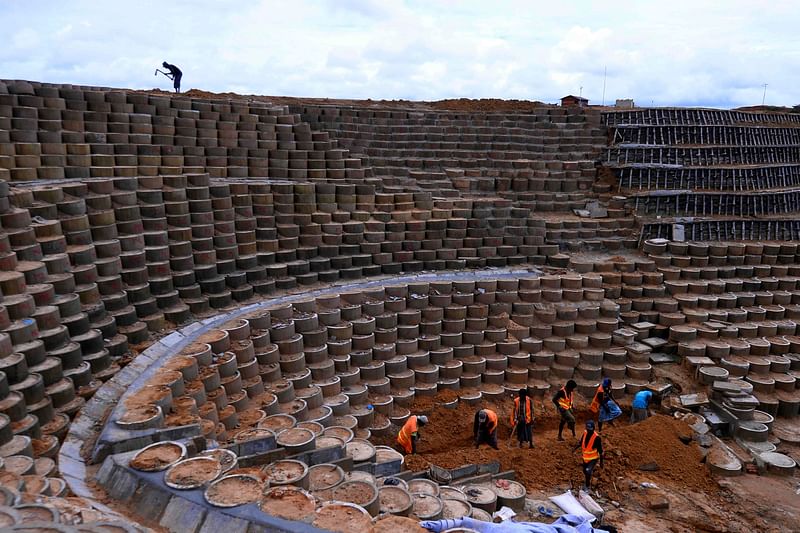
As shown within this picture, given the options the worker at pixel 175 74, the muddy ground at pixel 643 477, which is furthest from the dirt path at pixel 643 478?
the worker at pixel 175 74

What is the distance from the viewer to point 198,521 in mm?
4000

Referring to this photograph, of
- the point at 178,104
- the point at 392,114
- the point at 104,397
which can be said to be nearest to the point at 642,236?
the point at 392,114

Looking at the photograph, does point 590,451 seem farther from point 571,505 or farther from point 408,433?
point 408,433

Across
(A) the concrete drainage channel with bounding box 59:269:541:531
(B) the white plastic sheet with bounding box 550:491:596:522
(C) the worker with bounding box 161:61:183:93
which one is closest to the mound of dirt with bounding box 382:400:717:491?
(B) the white plastic sheet with bounding box 550:491:596:522

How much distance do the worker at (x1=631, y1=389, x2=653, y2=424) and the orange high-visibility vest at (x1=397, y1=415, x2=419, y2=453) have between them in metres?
3.91

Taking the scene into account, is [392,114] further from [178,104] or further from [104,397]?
[104,397]

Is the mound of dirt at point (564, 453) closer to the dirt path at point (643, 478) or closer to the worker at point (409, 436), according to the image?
the dirt path at point (643, 478)

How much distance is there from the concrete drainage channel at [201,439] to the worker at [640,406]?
3257 millimetres

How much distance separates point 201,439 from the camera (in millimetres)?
5258

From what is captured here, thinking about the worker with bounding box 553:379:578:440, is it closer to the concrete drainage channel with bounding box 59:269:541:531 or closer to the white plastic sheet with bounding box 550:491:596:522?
the white plastic sheet with bounding box 550:491:596:522

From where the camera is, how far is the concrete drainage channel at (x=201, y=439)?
4086 mm

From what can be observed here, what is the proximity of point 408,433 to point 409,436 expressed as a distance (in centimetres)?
4

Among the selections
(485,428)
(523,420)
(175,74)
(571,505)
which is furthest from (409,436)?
(175,74)

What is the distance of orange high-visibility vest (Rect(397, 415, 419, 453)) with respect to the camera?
7590 mm
